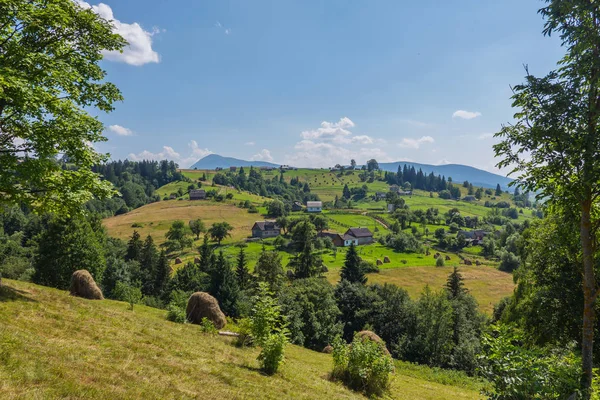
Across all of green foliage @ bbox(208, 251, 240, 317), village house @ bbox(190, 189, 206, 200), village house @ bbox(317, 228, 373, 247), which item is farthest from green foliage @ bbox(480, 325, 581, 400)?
village house @ bbox(190, 189, 206, 200)

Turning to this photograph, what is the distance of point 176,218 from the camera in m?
145

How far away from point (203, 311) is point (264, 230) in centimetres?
10794

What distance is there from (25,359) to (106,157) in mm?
9821

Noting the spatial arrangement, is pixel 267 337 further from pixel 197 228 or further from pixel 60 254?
pixel 197 228

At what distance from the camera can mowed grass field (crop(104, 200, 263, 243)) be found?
128125 mm

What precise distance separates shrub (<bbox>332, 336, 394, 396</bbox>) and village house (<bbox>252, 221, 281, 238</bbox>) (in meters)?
117

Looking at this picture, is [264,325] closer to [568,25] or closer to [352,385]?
[352,385]

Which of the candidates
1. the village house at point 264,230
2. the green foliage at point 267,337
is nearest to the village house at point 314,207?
the village house at point 264,230

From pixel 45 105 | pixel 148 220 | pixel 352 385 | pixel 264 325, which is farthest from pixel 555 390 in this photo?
pixel 148 220

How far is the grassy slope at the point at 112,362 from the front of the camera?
7.56 m

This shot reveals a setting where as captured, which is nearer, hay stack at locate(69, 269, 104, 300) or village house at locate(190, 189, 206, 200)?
hay stack at locate(69, 269, 104, 300)

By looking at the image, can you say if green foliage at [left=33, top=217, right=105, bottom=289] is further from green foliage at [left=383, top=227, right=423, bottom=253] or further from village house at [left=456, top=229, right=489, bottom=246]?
village house at [left=456, top=229, right=489, bottom=246]

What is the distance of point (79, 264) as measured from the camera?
135ft

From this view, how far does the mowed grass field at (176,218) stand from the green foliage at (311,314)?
82.6 meters
